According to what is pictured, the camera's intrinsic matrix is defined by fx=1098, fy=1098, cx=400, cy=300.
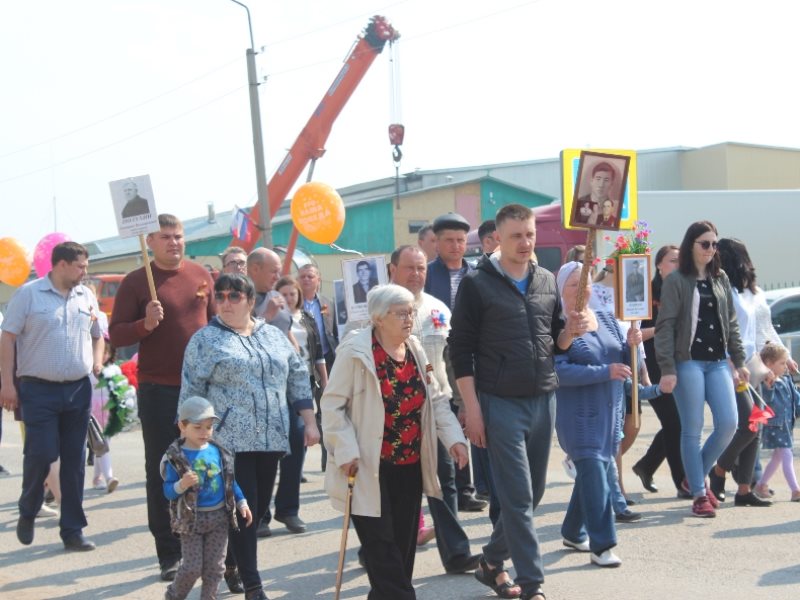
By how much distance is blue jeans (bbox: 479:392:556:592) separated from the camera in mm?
5594

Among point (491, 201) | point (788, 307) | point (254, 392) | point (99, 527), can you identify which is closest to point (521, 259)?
point (254, 392)

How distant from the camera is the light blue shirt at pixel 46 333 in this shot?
24.9ft

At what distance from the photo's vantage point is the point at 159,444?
267 inches

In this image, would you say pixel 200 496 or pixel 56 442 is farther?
pixel 56 442

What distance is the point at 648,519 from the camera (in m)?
7.91

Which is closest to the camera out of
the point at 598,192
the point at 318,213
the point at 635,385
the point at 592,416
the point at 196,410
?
the point at 196,410

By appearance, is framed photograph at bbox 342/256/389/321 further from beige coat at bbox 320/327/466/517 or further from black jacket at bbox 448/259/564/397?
beige coat at bbox 320/327/466/517

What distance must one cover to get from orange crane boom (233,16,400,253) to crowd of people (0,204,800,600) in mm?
15793

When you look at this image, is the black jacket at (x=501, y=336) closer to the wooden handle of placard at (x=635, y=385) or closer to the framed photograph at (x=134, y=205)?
the wooden handle of placard at (x=635, y=385)

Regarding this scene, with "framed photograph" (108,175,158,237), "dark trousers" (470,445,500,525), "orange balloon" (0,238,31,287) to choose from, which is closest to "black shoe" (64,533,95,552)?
"framed photograph" (108,175,158,237)

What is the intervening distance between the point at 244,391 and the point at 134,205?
191cm

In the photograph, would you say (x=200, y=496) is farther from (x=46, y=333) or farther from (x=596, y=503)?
(x=46, y=333)

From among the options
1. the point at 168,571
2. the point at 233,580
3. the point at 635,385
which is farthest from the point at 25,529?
the point at 635,385

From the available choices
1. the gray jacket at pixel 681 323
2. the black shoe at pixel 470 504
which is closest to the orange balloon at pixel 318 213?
the black shoe at pixel 470 504
